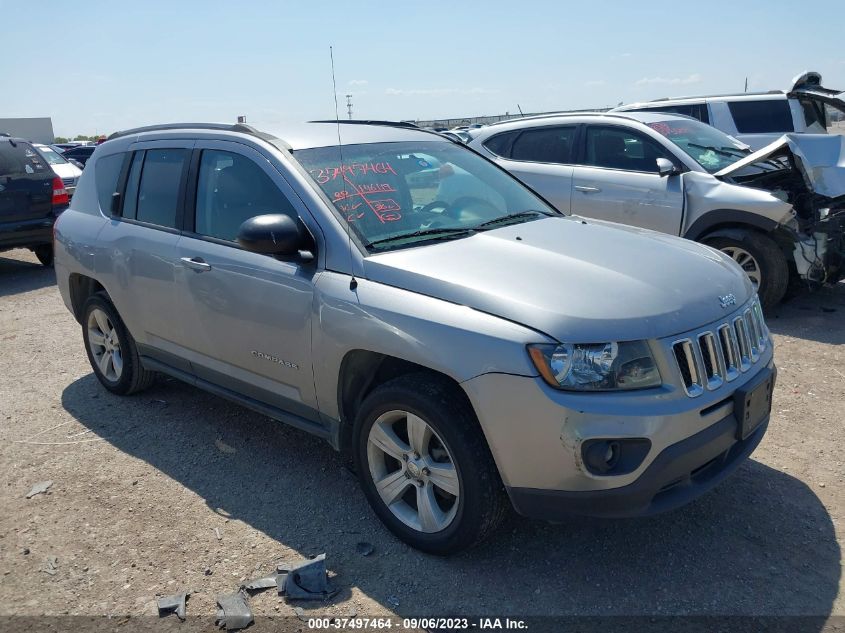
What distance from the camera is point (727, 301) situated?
122 inches

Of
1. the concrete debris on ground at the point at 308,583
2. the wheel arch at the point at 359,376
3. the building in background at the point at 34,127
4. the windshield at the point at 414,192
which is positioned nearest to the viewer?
the concrete debris on ground at the point at 308,583

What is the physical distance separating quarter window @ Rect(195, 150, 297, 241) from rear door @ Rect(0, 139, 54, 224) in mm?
6787

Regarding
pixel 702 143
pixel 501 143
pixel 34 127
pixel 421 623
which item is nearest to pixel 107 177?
pixel 421 623

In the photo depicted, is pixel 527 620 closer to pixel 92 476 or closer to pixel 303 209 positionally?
pixel 303 209

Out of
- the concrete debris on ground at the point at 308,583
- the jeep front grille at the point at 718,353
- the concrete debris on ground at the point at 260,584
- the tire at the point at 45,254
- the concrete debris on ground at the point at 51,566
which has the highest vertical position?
the jeep front grille at the point at 718,353

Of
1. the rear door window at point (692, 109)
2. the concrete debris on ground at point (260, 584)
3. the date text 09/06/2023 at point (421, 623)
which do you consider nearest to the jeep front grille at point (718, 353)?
the date text 09/06/2023 at point (421, 623)

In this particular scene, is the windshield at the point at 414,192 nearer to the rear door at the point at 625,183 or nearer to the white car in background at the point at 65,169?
the rear door at the point at 625,183

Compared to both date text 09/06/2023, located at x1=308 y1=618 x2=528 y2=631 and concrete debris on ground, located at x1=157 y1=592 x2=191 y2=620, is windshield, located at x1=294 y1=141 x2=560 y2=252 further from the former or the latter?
concrete debris on ground, located at x1=157 y1=592 x2=191 y2=620

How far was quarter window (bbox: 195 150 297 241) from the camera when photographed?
12.3ft

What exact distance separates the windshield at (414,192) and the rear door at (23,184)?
7548 mm

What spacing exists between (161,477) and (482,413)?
227cm

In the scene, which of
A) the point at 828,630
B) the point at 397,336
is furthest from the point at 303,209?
the point at 828,630

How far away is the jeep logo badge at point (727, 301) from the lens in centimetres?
306

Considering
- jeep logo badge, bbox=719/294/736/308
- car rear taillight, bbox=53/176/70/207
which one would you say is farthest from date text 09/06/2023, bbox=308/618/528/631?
car rear taillight, bbox=53/176/70/207
